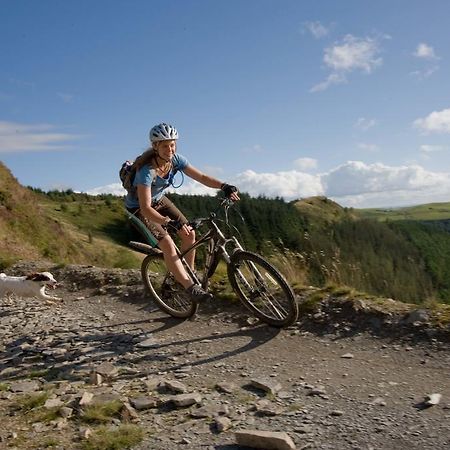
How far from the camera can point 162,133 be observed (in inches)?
258

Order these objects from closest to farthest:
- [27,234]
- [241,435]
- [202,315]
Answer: [241,435]
[202,315]
[27,234]

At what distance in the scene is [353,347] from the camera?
5.85 m

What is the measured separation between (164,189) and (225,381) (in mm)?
3296

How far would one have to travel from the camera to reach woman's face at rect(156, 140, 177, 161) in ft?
21.7

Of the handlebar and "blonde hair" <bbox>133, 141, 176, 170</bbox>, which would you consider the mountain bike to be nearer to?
the handlebar

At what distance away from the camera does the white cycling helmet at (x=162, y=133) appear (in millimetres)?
6535

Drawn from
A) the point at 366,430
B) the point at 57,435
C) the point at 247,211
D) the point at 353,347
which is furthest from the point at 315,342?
the point at 247,211

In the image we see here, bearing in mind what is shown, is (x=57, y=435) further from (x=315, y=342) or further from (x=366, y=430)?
(x=315, y=342)

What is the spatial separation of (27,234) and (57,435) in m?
23.0

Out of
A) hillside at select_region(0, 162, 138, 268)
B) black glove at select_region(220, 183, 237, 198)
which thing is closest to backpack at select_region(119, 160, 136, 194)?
black glove at select_region(220, 183, 237, 198)

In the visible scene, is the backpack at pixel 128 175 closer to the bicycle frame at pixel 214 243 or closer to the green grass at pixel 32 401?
the bicycle frame at pixel 214 243

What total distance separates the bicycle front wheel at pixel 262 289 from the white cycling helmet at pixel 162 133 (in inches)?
75.1

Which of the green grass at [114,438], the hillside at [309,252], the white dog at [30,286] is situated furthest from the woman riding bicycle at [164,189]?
the white dog at [30,286]

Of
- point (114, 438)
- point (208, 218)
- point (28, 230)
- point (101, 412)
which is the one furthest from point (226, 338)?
point (28, 230)
